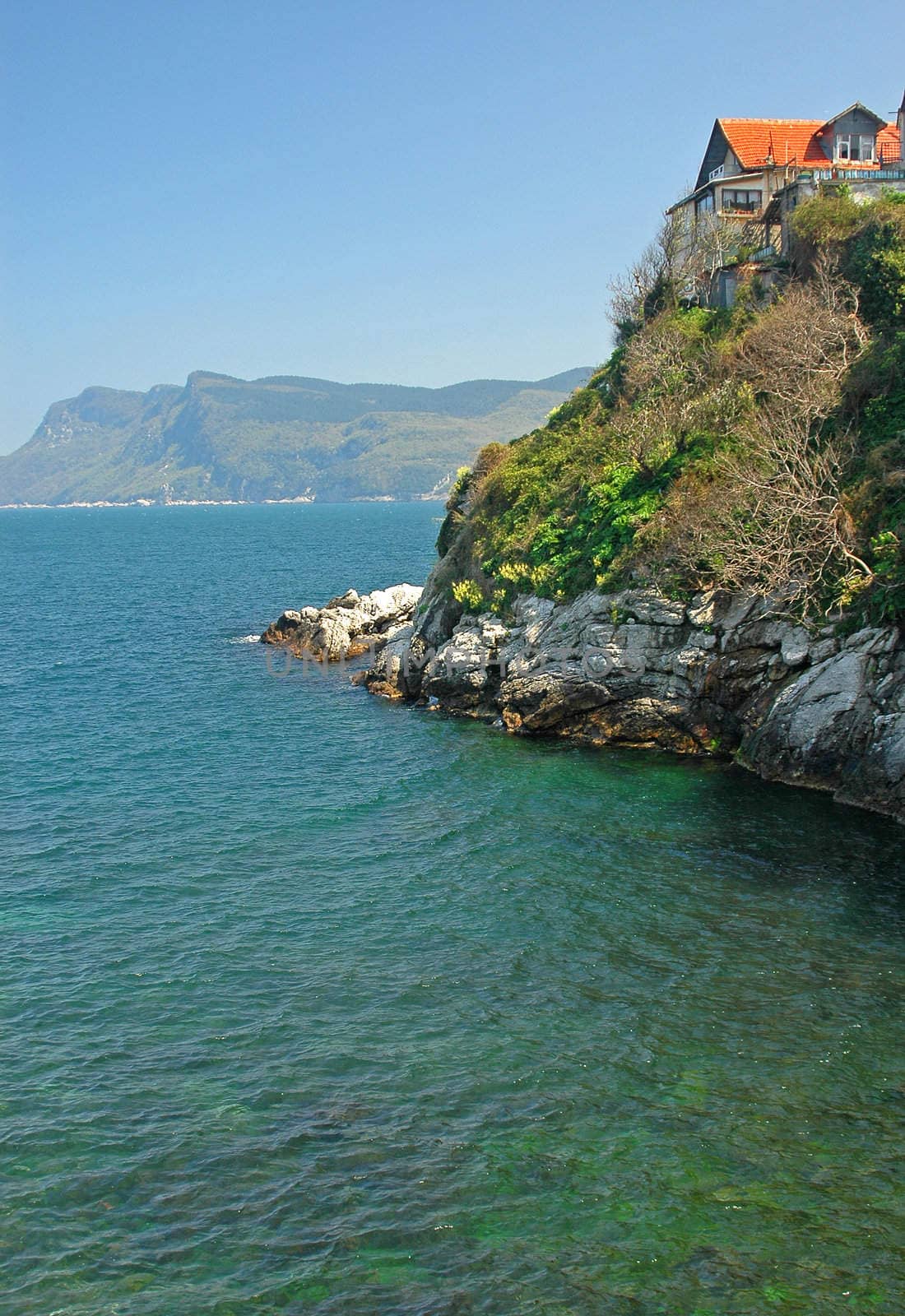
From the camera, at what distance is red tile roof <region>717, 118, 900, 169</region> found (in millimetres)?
61781

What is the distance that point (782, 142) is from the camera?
6294cm

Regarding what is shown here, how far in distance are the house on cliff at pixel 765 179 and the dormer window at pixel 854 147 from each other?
0.05 meters

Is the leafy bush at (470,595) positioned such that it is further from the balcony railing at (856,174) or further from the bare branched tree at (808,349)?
the balcony railing at (856,174)

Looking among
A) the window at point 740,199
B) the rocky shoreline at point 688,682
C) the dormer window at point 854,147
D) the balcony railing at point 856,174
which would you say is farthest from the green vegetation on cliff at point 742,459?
the dormer window at point 854,147

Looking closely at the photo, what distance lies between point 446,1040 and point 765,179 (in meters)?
56.5

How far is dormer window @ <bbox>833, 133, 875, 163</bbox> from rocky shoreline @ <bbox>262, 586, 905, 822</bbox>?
36.6m

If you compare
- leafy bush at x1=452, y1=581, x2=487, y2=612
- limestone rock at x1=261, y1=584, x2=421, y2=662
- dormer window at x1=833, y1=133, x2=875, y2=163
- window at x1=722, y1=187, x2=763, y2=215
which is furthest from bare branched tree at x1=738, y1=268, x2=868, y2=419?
limestone rock at x1=261, y1=584, x2=421, y2=662

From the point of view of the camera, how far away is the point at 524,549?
4772 cm

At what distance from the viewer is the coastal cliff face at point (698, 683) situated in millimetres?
32094

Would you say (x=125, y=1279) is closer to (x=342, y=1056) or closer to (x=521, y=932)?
(x=342, y=1056)

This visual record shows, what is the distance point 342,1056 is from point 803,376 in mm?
32416

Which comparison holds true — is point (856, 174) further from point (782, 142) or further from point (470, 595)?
point (470, 595)

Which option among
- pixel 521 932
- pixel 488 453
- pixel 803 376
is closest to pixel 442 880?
pixel 521 932

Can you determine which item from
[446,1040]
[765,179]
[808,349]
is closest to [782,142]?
[765,179]
